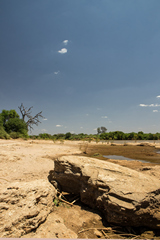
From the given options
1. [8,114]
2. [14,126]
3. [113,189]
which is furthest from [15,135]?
[113,189]

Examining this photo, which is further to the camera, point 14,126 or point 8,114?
point 8,114

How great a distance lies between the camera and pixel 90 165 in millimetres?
3732

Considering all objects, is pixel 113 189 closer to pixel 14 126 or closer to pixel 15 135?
pixel 15 135

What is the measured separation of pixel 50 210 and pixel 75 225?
2.15ft

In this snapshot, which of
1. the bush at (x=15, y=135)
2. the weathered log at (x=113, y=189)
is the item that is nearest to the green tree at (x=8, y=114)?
the bush at (x=15, y=135)

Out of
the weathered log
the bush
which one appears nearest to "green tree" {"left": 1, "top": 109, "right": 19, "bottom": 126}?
the bush

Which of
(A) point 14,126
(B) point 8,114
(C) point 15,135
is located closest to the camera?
(C) point 15,135

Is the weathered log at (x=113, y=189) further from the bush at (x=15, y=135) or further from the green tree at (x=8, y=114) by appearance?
the green tree at (x=8, y=114)

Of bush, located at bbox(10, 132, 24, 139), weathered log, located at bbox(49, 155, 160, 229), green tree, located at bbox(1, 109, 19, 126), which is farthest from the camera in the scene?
green tree, located at bbox(1, 109, 19, 126)

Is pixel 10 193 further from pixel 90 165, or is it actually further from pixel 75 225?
pixel 90 165

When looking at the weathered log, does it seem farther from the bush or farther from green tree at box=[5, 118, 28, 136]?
green tree at box=[5, 118, 28, 136]

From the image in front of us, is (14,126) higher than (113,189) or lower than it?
higher

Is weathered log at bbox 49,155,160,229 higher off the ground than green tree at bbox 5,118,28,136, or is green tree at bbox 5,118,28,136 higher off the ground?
green tree at bbox 5,118,28,136

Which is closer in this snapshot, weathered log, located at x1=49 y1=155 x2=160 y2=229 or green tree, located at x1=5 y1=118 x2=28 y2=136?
weathered log, located at x1=49 y1=155 x2=160 y2=229
